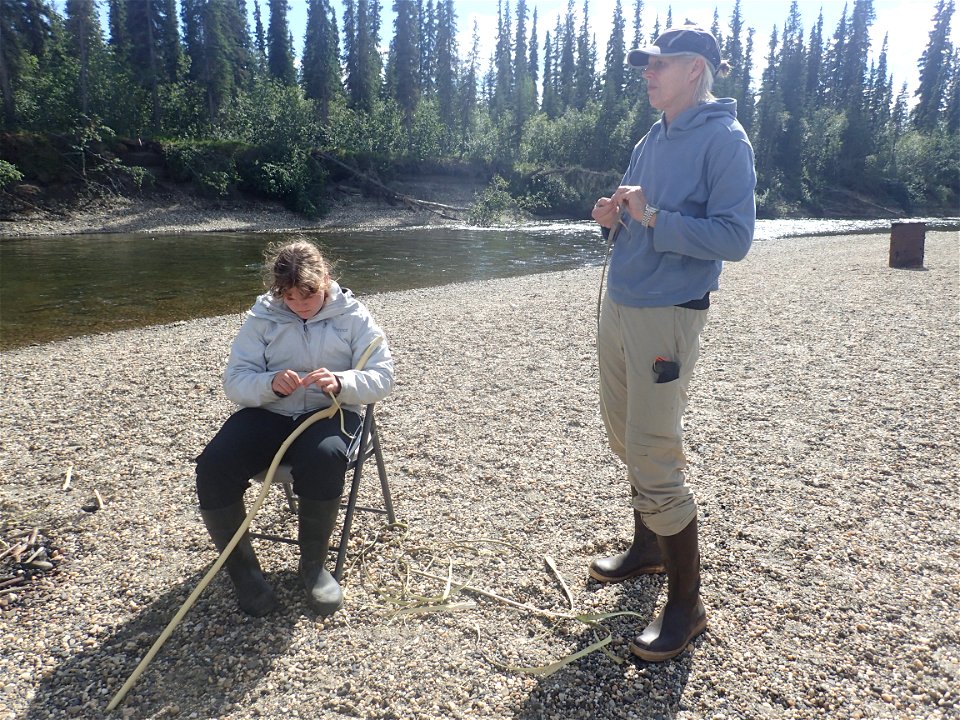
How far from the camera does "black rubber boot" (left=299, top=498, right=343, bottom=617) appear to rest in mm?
3003

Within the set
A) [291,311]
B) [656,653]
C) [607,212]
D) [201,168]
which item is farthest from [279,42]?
[656,653]

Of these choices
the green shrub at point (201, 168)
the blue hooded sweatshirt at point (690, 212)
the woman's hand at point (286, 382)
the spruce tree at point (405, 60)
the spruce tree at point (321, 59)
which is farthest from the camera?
the spruce tree at point (405, 60)

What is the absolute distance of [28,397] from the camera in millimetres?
6371

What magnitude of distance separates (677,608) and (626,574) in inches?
21.1

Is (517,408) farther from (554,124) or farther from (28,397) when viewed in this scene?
(554,124)

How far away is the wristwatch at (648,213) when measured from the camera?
2486 millimetres

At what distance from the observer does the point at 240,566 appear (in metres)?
3.02

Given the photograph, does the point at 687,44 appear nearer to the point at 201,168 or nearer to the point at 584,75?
the point at 201,168

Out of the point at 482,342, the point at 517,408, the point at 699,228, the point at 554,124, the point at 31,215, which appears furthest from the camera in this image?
the point at 554,124

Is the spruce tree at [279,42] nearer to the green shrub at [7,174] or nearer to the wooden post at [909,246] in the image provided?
the green shrub at [7,174]

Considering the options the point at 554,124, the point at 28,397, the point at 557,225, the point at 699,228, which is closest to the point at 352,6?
the point at 554,124

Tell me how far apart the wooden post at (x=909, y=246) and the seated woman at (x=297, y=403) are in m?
15.0

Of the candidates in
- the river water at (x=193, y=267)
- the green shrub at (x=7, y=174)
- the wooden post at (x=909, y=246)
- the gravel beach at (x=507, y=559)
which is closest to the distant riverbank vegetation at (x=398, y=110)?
the green shrub at (x=7, y=174)

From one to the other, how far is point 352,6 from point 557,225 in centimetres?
3946
